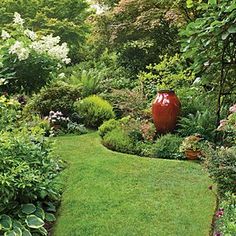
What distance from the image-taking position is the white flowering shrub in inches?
236

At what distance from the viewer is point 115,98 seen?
888cm

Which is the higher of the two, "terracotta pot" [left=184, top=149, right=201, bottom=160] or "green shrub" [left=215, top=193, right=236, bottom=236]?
"green shrub" [left=215, top=193, right=236, bottom=236]

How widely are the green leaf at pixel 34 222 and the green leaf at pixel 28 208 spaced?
10cm

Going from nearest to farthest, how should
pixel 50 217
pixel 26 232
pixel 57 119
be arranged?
pixel 26 232, pixel 50 217, pixel 57 119

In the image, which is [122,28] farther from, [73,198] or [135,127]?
[73,198]

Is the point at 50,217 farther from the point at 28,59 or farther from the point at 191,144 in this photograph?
the point at 28,59

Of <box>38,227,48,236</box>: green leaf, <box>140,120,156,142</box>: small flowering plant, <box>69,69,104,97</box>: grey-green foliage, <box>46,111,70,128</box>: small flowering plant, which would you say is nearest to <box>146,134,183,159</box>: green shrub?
<box>140,120,156,142</box>: small flowering plant

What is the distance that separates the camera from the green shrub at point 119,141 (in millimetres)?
6229

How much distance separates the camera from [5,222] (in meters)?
3.49

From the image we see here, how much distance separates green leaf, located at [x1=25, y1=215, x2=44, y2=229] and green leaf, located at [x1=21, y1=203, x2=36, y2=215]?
10 centimetres

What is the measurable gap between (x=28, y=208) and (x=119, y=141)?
2.82m

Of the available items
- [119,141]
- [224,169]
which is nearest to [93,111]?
[119,141]

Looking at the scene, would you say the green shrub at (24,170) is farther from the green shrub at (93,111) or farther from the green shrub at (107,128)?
the green shrub at (93,111)

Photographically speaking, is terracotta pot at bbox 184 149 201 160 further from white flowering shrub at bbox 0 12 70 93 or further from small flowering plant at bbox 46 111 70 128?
small flowering plant at bbox 46 111 70 128
